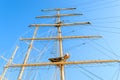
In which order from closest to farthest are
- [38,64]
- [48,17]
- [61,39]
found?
[38,64] → [61,39] → [48,17]

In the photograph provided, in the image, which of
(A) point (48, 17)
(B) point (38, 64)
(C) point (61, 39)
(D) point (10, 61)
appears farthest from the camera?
(A) point (48, 17)

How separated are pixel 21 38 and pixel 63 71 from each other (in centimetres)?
784

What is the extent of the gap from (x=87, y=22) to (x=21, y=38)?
26.1ft

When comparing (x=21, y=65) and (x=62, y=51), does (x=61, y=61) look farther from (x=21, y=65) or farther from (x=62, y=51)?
(x=21, y=65)

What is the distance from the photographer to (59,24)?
32.4 m

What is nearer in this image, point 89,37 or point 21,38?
point 89,37

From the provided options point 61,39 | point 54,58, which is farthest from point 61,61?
point 61,39

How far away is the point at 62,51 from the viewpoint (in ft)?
98.2

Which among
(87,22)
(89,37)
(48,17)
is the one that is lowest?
(89,37)

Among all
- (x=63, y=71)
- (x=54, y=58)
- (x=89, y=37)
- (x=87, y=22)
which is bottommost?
(x=63, y=71)

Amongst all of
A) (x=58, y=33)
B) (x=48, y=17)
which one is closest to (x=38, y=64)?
(x=58, y=33)

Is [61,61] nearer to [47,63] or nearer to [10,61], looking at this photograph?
[47,63]

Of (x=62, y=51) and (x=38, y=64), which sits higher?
(x=62, y=51)

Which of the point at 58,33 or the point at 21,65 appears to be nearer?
the point at 21,65
